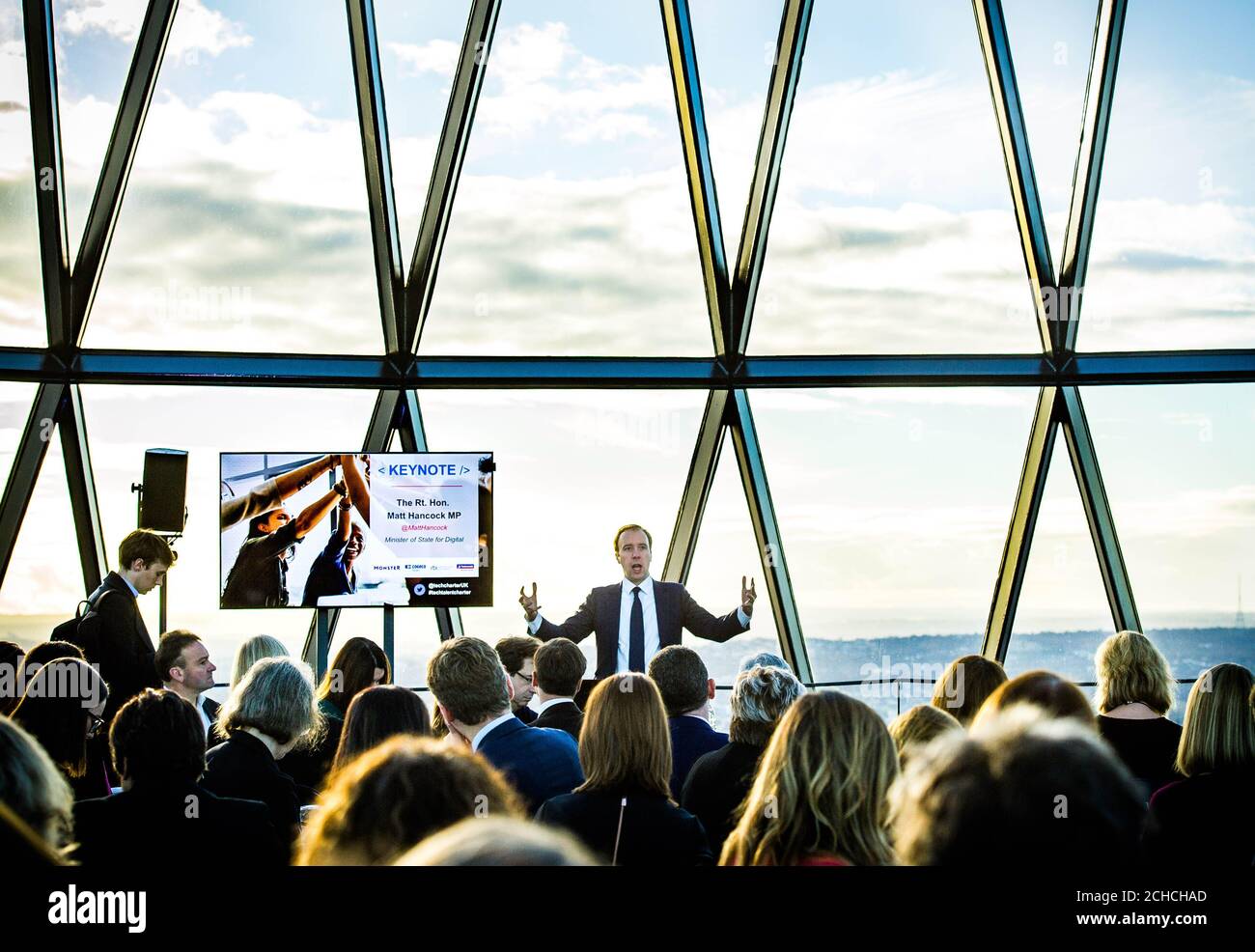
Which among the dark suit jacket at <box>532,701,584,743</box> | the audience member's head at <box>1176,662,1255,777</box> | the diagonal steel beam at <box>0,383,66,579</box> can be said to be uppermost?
the diagonal steel beam at <box>0,383,66,579</box>

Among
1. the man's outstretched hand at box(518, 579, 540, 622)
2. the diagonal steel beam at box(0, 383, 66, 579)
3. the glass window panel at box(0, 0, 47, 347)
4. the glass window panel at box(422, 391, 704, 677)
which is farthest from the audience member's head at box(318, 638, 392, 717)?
the glass window panel at box(0, 0, 47, 347)

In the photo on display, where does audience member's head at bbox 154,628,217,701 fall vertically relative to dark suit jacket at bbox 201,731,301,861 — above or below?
above

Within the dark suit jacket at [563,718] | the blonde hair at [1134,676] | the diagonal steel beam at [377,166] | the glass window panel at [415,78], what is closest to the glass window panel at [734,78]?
the glass window panel at [415,78]

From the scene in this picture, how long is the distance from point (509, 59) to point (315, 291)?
2.25m

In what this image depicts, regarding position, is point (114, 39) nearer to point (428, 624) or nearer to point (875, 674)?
point (428, 624)

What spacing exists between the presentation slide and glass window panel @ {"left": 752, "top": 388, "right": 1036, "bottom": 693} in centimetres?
246

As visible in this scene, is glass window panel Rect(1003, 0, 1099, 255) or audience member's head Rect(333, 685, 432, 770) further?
glass window panel Rect(1003, 0, 1099, 255)

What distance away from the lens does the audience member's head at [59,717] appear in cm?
353

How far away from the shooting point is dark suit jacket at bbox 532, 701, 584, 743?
185 inches

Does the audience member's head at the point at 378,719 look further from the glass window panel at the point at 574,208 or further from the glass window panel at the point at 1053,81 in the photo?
the glass window panel at the point at 1053,81

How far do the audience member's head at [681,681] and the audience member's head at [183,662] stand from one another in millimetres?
2113

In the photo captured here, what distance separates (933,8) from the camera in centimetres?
816

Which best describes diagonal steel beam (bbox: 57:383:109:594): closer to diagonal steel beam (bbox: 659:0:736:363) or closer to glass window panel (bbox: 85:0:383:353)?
glass window panel (bbox: 85:0:383:353)

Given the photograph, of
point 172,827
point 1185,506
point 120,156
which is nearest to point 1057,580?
point 1185,506
